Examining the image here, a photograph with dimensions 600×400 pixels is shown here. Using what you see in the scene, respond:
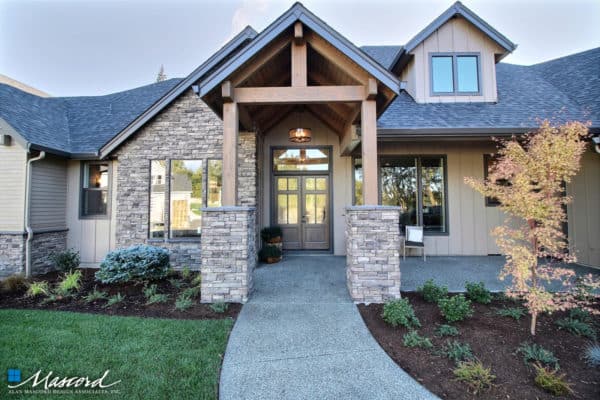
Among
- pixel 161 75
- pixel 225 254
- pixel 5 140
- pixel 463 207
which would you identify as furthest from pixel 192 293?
pixel 161 75

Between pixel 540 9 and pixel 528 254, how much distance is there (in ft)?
32.4

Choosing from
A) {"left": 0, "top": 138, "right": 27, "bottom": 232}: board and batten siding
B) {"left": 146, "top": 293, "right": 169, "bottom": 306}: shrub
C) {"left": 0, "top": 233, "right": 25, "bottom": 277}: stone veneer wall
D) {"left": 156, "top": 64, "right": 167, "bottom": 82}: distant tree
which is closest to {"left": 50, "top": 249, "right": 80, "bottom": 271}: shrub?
{"left": 0, "top": 233, "right": 25, "bottom": 277}: stone veneer wall

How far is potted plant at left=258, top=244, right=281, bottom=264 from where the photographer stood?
634cm

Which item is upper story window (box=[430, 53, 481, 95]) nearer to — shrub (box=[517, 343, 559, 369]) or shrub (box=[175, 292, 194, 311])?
shrub (box=[517, 343, 559, 369])

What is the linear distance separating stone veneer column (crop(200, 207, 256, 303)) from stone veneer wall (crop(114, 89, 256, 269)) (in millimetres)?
2775

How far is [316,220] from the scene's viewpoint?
24.5 ft

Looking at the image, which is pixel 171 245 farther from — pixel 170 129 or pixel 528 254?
pixel 528 254

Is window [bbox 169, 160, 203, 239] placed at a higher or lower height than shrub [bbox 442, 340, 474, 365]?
higher

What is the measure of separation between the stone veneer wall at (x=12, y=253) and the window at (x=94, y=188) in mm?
1370

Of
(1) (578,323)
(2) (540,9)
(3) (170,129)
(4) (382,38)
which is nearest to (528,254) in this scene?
(1) (578,323)

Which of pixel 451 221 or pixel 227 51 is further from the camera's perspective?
pixel 451 221

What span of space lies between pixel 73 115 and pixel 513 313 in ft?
39.0

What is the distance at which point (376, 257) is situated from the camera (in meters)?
3.94

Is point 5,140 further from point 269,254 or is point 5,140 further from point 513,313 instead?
point 513,313
